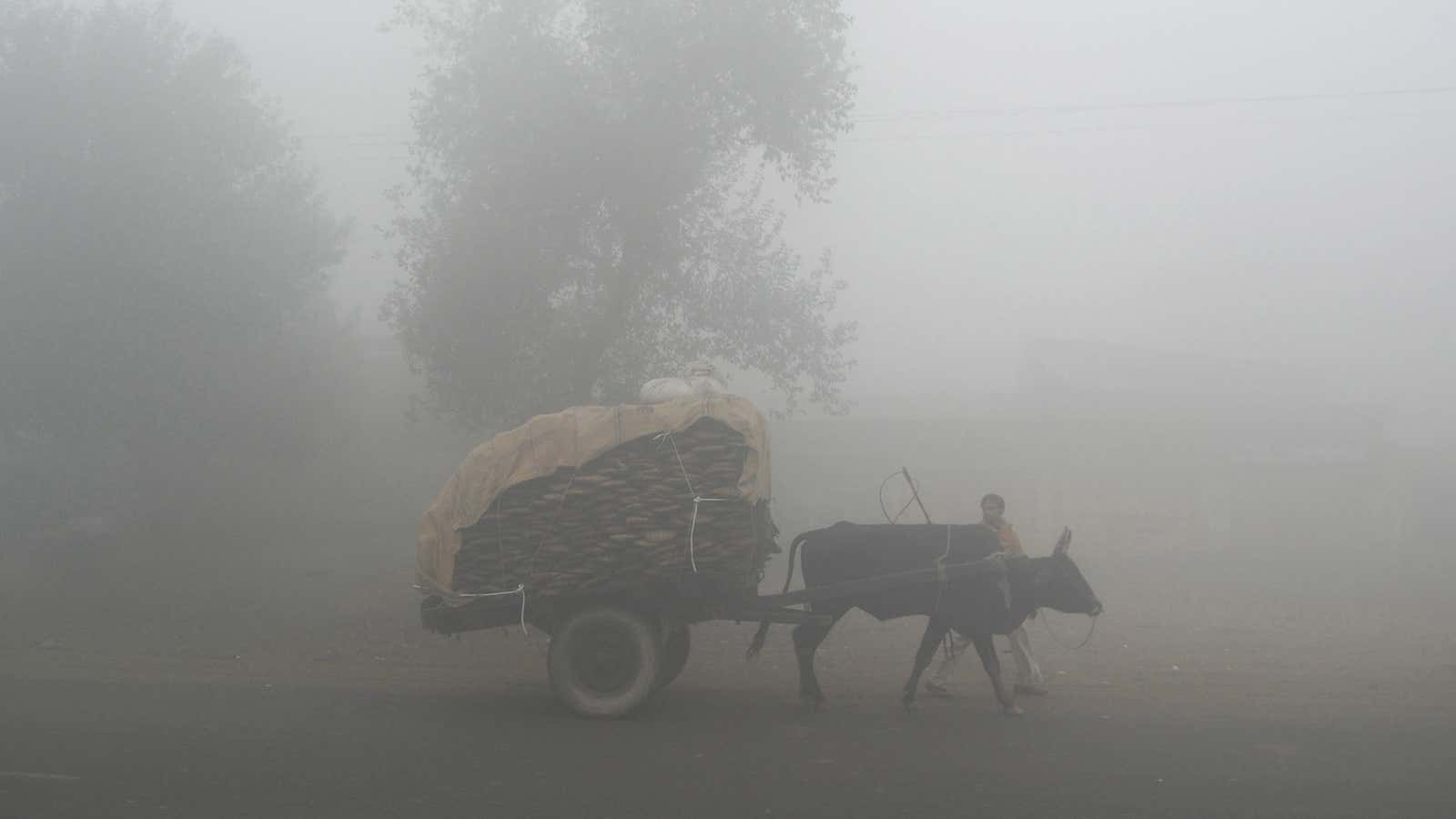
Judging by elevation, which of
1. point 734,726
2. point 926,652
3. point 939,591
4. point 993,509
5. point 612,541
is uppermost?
point 993,509

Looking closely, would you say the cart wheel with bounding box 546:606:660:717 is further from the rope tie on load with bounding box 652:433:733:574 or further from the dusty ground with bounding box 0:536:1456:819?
the rope tie on load with bounding box 652:433:733:574

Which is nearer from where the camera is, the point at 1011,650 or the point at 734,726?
the point at 734,726

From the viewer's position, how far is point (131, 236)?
18453 millimetres

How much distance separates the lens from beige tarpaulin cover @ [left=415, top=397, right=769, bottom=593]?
8992mm

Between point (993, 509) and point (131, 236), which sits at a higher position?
point (131, 236)

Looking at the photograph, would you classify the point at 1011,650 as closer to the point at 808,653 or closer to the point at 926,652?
the point at 926,652

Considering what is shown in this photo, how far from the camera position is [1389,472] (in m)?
21.0

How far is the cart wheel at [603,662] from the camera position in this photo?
30.4 feet

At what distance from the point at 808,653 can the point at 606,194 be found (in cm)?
967

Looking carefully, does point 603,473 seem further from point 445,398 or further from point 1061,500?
point 1061,500

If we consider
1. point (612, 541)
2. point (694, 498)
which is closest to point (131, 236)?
point (612, 541)

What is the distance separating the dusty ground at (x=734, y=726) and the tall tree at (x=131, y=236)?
4.68 metres

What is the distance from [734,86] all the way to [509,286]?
13.9ft

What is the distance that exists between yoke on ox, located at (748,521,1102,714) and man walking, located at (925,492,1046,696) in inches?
18.6
